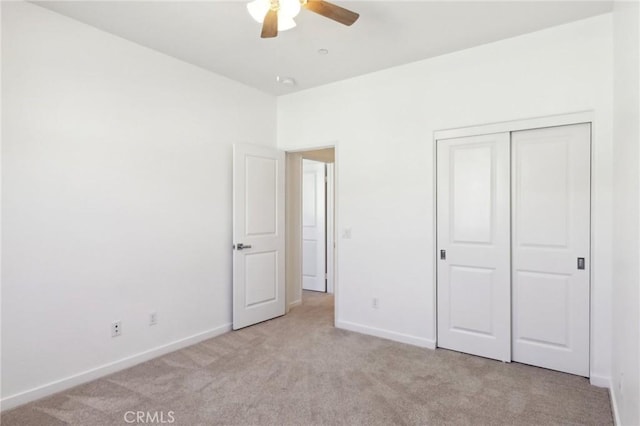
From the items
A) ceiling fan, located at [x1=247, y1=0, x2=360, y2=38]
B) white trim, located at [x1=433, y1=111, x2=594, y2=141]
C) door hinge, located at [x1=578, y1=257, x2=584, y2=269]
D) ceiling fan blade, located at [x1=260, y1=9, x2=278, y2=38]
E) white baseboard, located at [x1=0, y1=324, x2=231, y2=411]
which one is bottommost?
white baseboard, located at [x1=0, y1=324, x2=231, y2=411]

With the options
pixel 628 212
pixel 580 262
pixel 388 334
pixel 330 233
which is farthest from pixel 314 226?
pixel 628 212

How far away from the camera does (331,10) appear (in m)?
2.14

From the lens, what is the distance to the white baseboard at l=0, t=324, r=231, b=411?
2.40m

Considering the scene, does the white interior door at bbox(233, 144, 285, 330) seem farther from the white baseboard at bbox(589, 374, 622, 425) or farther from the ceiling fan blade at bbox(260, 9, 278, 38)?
the white baseboard at bbox(589, 374, 622, 425)

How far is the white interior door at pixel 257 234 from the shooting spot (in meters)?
3.88

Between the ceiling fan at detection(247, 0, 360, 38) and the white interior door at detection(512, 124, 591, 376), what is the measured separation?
1.83 metres

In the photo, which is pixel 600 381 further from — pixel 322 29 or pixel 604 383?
pixel 322 29

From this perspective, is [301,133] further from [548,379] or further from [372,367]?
[548,379]

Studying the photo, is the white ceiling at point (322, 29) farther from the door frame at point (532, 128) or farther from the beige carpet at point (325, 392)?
the beige carpet at point (325, 392)

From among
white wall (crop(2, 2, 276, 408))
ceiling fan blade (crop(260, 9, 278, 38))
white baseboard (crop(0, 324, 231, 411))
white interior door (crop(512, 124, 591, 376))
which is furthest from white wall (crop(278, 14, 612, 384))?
ceiling fan blade (crop(260, 9, 278, 38))

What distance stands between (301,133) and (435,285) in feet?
7.42

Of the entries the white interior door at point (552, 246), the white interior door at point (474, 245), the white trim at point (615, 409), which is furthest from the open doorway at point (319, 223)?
the white trim at point (615, 409)

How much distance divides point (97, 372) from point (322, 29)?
3182 mm

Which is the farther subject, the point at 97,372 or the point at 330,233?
the point at 330,233
